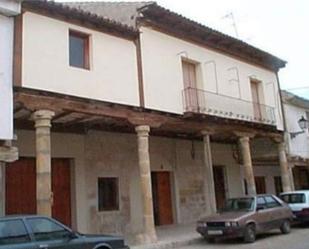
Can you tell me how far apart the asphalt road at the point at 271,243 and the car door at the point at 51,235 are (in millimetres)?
5286

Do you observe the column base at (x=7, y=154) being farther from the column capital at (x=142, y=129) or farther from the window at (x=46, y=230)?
the column capital at (x=142, y=129)

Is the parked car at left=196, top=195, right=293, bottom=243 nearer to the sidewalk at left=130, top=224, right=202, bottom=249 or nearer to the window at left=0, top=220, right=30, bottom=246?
the sidewalk at left=130, top=224, right=202, bottom=249

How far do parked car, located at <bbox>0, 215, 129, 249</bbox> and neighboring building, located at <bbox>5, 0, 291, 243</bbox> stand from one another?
246 cm

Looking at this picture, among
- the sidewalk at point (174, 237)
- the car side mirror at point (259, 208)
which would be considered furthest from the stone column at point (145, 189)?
the car side mirror at point (259, 208)

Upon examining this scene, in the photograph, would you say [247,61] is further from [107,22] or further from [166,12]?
[107,22]

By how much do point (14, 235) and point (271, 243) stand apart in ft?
25.0

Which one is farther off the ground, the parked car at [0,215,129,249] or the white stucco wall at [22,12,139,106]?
the white stucco wall at [22,12,139,106]

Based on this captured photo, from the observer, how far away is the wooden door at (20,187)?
12773 mm

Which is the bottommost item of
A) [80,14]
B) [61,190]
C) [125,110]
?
[61,190]

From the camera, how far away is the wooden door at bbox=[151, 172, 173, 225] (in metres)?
17.4

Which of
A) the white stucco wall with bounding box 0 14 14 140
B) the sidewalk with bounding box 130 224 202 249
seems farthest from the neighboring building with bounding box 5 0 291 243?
the sidewalk with bounding box 130 224 202 249

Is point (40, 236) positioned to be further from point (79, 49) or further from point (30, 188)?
point (30, 188)

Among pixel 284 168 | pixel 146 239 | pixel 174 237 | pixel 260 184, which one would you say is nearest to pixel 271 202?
pixel 174 237

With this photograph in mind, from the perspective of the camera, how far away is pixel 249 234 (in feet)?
39.8
